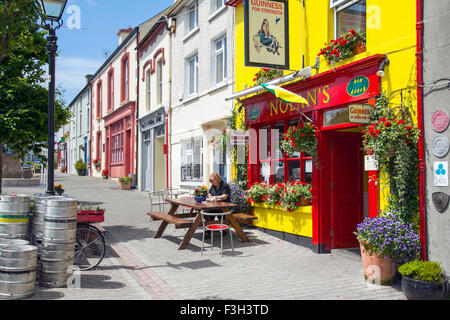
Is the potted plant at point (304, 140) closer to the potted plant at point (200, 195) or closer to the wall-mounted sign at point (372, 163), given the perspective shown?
the wall-mounted sign at point (372, 163)

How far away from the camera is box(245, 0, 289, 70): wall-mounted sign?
8148 mm

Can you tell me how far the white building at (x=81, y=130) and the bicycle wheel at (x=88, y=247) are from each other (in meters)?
28.1

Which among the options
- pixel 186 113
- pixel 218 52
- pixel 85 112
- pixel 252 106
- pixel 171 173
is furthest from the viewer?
pixel 85 112

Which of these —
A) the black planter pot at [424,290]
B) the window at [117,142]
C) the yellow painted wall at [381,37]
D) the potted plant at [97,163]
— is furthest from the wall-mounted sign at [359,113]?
the potted plant at [97,163]

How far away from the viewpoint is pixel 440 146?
548 cm

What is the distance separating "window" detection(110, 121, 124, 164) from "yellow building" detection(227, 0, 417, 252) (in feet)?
55.0

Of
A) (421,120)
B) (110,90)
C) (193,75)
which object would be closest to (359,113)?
(421,120)

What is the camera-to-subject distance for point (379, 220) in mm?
5895

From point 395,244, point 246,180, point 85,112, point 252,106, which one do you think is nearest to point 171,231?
point 246,180

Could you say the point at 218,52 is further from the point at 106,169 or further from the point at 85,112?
the point at 85,112

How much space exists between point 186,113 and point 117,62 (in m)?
12.3

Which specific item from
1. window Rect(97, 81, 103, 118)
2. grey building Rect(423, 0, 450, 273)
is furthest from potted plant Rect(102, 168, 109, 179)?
grey building Rect(423, 0, 450, 273)

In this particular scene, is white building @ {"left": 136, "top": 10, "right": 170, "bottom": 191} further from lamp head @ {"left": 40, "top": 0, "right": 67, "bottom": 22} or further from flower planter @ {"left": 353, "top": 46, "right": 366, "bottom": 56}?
flower planter @ {"left": 353, "top": 46, "right": 366, "bottom": 56}

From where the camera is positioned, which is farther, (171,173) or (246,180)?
(171,173)
